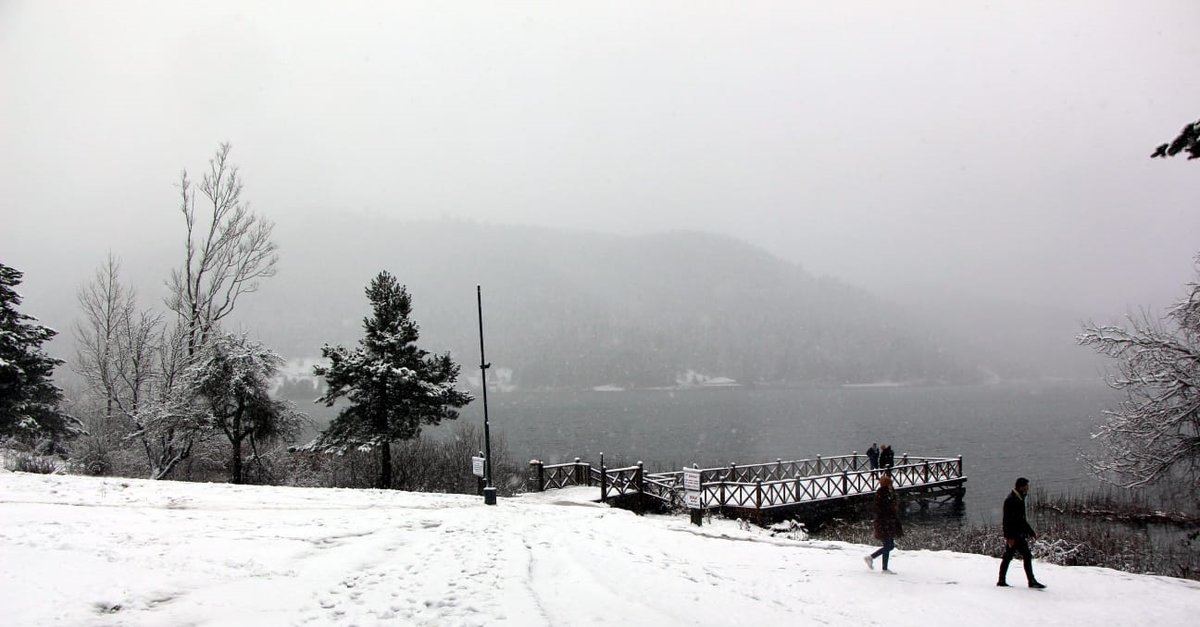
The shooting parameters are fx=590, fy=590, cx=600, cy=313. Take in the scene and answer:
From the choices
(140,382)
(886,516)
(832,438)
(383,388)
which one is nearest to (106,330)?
(140,382)

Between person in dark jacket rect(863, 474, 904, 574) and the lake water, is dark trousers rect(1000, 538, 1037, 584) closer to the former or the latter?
person in dark jacket rect(863, 474, 904, 574)

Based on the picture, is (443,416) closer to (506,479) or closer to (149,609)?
(506,479)

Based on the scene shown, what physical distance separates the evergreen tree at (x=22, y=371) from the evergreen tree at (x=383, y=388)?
33.1 feet

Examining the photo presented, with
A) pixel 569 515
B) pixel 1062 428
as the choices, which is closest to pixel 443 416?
pixel 569 515

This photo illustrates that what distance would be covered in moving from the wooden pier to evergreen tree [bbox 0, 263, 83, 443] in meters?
20.1

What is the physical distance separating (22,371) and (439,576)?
23210mm

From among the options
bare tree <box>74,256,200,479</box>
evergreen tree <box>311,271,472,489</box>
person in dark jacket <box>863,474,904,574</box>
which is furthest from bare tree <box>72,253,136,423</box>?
person in dark jacket <box>863,474,904,574</box>

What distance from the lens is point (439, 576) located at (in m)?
9.40

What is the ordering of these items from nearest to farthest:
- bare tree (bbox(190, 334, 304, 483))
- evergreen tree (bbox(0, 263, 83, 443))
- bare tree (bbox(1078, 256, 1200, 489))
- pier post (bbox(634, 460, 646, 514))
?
bare tree (bbox(1078, 256, 1200, 489))
evergreen tree (bbox(0, 263, 83, 443))
pier post (bbox(634, 460, 646, 514))
bare tree (bbox(190, 334, 304, 483))

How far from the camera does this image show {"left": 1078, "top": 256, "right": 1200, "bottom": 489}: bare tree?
685 inches

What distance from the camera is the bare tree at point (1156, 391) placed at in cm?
1739

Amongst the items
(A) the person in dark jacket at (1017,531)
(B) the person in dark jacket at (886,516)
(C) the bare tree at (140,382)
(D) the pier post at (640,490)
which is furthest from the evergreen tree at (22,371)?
(A) the person in dark jacket at (1017,531)

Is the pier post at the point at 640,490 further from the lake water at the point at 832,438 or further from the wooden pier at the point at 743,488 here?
the lake water at the point at 832,438

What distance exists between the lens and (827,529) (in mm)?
26266
